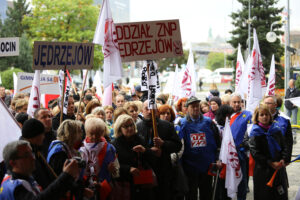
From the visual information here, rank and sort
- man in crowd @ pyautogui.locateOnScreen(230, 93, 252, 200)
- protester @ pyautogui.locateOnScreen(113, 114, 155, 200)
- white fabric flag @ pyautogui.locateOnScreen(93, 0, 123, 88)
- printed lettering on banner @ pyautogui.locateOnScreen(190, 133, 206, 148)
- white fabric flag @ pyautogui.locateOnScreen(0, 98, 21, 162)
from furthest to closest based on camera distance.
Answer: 1. white fabric flag @ pyautogui.locateOnScreen(93, 0, 123, 88)
2. man in crowd @ pyautogui.locateOnScreen(230, 93, 252, 200)
3. printed lettering on banner @ pyautogui.locateOnScreen(190, 133, 206, 148)
4. protester @ pyautogui.locateOnScreen(113, 114, 155, 200)
5. white fabric flag @ pyautogui.locateOnScreen(0, 98, 21, 162)

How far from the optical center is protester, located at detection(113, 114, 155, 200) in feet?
17.5

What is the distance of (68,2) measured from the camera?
44344mm

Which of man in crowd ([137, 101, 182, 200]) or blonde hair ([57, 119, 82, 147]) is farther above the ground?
blonde hair ([57, 119, 82, 147])

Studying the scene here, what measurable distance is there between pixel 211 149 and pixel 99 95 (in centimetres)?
814

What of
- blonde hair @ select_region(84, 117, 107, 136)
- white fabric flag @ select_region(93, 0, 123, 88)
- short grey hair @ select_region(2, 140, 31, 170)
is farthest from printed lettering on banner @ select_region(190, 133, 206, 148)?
short grey hair @ select_region(2, 140, 31, 170)

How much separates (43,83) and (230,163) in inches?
237

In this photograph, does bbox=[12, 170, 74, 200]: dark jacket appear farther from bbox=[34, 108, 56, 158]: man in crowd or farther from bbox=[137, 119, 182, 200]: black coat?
bbox=[137, 119, 182, 200]: black coat

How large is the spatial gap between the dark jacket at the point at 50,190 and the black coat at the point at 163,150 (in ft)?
7.34

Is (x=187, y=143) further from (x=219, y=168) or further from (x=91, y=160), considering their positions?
(x=91, y=160)

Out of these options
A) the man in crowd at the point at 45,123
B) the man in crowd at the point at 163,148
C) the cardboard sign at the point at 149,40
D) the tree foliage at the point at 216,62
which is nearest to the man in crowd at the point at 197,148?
the man in crowd at the point at 163,148

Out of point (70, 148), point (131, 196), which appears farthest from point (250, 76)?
point (70, 148)

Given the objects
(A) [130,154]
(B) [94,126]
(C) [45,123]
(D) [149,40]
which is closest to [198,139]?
(A) [130,154]

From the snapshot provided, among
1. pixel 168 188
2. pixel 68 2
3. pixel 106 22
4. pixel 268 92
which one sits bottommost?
pixel 168 188

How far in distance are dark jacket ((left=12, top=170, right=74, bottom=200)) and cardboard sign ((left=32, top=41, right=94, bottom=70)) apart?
2.88 metres
